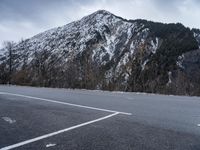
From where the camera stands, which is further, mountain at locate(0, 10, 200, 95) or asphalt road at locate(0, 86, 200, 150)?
mountain at locate(0, 10, 200, 95)

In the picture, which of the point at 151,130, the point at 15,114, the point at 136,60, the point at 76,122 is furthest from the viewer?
the point at 136,60

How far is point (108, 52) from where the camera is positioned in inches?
5064

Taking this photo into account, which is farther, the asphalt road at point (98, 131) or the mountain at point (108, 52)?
the mountain at point (108, 52)

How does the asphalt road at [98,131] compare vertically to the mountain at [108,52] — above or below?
below

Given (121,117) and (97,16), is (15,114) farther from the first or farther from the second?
(97,16)

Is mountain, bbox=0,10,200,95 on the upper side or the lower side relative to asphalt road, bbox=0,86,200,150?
upper

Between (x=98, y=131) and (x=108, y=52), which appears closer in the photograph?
(x=98, y=131)

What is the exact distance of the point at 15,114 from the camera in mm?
9766

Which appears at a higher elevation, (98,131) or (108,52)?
(108,52)

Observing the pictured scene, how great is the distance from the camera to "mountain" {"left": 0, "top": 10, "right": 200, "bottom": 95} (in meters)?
71.9

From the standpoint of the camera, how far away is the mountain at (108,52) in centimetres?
7188

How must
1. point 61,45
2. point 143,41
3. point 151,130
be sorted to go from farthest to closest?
point 61,45 → point 143,41 → point 151,130

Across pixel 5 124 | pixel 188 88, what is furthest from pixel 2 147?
pixel 188 88

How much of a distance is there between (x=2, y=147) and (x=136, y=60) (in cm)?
10193
